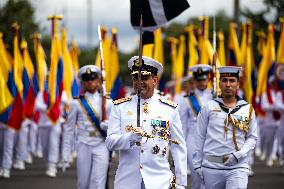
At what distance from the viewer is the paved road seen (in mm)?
15266

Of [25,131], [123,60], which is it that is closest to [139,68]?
[25,131]

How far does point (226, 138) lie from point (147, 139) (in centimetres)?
173

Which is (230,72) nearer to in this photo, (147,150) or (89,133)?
(147,150)

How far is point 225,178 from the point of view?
9.14 metres

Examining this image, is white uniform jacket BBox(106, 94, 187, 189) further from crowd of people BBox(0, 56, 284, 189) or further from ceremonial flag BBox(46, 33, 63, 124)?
ceremonial flag BBox(46, 33, 63, 124)

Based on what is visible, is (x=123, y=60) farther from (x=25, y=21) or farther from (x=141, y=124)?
(x=141, y=124)

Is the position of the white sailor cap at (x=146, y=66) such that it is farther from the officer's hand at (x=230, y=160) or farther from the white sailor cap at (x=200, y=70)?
the white sailor cap at (x=200, y=70)

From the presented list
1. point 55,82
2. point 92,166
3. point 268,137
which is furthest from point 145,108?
point 268,137

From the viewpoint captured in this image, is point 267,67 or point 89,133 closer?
point 89,133

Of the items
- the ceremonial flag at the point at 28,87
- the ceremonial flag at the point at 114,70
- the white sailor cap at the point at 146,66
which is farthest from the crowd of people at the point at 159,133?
the ceremonial flag at the point at 114,70

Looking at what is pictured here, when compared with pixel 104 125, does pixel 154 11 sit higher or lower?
higher

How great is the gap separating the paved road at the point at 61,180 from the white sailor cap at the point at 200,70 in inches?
97.7

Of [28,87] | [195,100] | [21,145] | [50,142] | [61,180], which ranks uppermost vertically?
[28,87]

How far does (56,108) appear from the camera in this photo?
62.9ft
